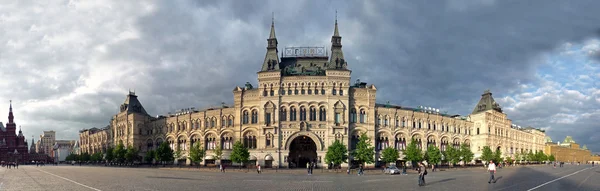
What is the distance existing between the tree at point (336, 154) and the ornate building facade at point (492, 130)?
48628 millimetres

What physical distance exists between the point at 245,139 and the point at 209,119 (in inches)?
469

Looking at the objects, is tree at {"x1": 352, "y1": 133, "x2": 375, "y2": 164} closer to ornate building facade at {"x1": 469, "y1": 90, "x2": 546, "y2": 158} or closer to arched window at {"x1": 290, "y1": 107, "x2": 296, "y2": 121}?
arched window at {"x1": 290, "y1": 107, "x2": 296, "y2": 121}

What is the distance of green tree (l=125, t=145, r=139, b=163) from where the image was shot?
3986 inches

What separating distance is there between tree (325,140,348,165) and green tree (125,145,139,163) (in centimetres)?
5073

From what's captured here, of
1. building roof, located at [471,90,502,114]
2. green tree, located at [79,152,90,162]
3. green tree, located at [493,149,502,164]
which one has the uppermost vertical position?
building roof, located at [471,90,502,114]

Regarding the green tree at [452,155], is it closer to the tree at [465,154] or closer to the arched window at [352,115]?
the tree at [465,154]

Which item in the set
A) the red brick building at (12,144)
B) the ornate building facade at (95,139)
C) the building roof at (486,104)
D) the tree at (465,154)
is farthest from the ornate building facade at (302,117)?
the red brick building at (12,144)

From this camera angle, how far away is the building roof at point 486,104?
112 meters

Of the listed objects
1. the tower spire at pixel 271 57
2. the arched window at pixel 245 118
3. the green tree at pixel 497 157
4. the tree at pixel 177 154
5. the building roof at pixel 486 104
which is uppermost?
the tower spire at pixel 271 57

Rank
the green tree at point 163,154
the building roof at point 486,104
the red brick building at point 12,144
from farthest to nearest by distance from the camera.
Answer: the red brick building at point 12,144, the building roof at point 486,104, the green tree at point 163,154

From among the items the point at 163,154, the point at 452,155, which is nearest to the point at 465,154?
the point at 452,155

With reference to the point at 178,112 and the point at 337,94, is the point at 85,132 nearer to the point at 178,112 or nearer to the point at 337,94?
the point at 178,112

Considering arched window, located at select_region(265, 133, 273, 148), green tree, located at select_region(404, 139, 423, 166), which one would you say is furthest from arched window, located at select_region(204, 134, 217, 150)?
green tree, located at select_region(404, 139, 423, 166)

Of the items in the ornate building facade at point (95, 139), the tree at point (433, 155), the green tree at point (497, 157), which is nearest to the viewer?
the tree at point (433, 155)
